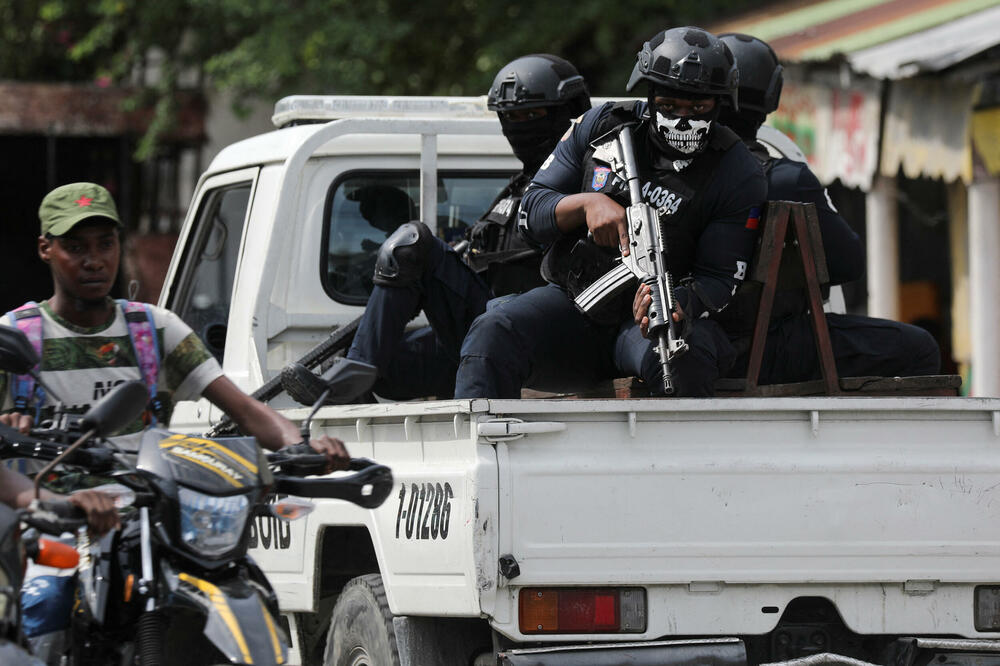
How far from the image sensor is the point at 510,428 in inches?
168

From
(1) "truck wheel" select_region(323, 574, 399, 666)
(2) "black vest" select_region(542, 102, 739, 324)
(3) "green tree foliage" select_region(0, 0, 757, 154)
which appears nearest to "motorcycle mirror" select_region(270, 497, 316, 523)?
(1) "truck wheel" select_region(323, 574, 399, 666)

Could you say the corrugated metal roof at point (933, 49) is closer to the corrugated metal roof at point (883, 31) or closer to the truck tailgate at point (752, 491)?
the corrugated metal roof at point (883, 31)

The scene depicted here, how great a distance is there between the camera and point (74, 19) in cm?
1922

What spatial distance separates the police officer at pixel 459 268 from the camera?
581 centimetres

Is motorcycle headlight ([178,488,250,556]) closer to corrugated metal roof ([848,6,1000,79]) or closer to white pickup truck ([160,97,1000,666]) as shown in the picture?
white pickup truck ([160,97,1000,666])

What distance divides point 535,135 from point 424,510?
83.6 inches

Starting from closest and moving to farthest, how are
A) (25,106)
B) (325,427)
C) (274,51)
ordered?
(325,427) → (274,51) → (25,106)

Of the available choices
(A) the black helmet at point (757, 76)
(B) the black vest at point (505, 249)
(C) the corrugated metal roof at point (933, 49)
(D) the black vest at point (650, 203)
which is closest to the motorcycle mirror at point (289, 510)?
(D) the black vest at point (650, 203)

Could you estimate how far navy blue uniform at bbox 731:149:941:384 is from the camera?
5586mm

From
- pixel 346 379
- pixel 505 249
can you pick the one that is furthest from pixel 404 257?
pixel 346 379

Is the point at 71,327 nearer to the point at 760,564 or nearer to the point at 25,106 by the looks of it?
the point at 760,564

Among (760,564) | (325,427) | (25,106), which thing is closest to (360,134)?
(325,427)

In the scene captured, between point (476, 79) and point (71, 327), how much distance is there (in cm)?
1220

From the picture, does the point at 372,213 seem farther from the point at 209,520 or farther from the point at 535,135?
the point at 209,520
